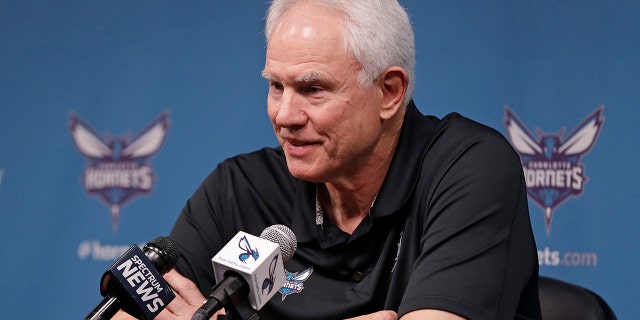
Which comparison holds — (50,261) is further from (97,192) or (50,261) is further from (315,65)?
(315,65)

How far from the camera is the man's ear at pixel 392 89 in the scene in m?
1.77

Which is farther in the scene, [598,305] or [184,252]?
[184,252]

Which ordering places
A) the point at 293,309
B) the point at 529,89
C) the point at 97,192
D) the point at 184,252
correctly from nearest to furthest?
the point at 293,309 → the point at 184,252 → the point at 529,89 → the point at 97,192

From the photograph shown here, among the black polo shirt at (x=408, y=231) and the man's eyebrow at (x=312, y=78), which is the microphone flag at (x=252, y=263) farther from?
the man's eyebrow at (x=312, y=78)

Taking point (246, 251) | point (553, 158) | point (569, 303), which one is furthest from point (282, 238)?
point (553, 158)

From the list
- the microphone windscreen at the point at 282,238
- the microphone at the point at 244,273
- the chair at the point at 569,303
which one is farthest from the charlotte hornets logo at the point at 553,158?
the microphone at the point at 244,273

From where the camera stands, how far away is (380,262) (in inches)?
69.3

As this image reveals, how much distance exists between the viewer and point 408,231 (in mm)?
1729

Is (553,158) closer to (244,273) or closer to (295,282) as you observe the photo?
(295,282)

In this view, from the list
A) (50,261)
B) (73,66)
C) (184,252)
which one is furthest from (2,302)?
(184,252)

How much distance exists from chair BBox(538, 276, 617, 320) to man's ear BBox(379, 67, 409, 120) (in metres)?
0.55

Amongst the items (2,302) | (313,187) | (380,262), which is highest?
(313,187)

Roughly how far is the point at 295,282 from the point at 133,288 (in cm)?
69

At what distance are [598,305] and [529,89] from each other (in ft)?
3.13
